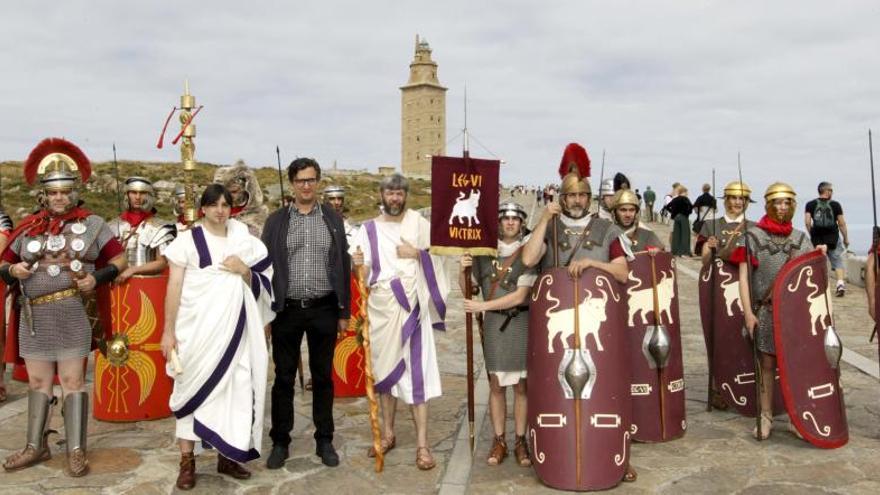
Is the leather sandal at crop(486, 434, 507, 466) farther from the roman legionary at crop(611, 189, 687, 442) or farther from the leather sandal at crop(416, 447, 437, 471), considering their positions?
the roman legionary at crop(611, 189, 687, 442)

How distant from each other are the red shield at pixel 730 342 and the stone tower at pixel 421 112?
86.0 meters

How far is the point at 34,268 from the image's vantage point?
5047 mm

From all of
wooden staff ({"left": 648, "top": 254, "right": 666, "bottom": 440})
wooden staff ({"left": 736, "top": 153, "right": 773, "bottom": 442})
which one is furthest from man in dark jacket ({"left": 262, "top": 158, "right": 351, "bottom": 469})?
wooden staff ({"left": 736, "top": 153, "right": 773, "bottom": 442})

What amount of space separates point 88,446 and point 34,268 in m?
1.49

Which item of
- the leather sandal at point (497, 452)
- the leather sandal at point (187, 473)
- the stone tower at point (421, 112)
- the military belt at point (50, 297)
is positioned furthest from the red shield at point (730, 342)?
the stone tower at point (421, 112)

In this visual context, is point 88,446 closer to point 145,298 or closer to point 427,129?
point 145,298

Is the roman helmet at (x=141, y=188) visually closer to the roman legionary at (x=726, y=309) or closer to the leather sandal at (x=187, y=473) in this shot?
the leather sandal at (x=187, y=473)

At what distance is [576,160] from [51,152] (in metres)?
3.70

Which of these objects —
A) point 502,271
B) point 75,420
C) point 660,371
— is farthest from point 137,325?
point 660,371

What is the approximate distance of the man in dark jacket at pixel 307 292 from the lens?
16.9 ft

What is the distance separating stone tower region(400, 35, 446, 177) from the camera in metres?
94.1

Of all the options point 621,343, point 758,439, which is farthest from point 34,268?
point 758,439

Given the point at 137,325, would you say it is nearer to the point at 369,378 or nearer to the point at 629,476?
the point at 369,378

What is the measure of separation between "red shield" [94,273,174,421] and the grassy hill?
2349 cm
